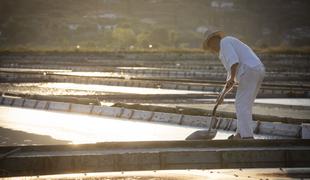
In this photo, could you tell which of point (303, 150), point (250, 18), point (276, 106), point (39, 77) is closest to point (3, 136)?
point (303, 150)

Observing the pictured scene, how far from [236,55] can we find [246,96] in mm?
500

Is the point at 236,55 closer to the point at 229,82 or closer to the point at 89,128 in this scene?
the point at 229,82

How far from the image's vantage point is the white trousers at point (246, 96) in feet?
23.4

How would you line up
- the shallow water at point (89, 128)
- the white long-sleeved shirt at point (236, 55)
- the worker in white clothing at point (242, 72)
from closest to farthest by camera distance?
the white long-sleeved shirt at point (236, 55) → the worker in white clothing at point (242, 72) → the shallow water at point (89, 128)

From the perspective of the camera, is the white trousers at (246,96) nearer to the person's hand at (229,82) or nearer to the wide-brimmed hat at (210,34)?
the person's hand at (229,82)

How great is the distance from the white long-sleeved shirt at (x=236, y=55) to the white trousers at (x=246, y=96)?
0.06 meters

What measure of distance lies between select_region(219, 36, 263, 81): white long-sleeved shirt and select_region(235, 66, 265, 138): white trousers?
0.06 meters

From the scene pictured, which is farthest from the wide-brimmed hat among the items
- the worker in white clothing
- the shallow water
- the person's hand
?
the shallow water

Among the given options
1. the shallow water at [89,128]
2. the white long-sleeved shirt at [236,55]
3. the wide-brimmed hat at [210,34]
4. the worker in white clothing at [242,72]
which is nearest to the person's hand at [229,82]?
the worker in white clothing at [242,72]

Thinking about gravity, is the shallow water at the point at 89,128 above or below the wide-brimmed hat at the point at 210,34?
below

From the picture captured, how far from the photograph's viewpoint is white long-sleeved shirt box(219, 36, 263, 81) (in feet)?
22.9

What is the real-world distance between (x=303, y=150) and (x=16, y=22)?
385 ft

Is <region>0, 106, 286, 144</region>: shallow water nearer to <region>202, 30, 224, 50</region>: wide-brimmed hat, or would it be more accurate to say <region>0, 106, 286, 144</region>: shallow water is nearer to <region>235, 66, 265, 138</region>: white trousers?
<region>235, 66, 265, 138</region>: white trousers

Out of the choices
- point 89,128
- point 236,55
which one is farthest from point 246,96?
point 89,128
